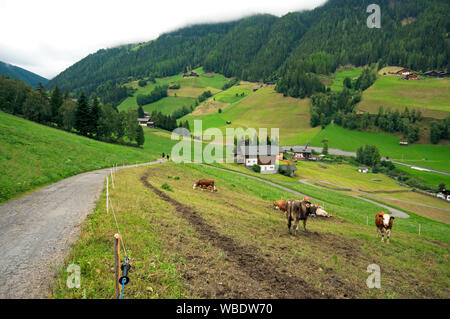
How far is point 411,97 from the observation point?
167 m

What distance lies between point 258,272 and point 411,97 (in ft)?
717

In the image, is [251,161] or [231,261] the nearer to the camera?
[231,261]

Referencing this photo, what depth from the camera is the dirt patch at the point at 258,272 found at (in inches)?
288

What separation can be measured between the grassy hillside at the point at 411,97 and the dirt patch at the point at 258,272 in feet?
623

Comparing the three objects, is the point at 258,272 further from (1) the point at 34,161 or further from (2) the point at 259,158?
(2) the point at 259,158

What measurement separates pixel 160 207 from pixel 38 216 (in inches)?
255

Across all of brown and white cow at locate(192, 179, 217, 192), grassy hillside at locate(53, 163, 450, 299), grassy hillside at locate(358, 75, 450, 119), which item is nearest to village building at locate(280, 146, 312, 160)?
grassy hillside at locate(358, 75, 450, 119)

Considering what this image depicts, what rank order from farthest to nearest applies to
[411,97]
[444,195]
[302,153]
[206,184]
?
[411,97], [302,153], [444,195], [206,184]

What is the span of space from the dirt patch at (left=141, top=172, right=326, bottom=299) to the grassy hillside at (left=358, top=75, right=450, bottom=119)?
19002cm

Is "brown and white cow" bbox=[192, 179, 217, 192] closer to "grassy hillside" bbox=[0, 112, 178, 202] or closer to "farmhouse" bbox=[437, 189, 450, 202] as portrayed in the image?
"grassy hillside" bbox=[0, 112, 178, 202]

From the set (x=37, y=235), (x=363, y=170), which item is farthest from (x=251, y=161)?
(x=37, y=235)

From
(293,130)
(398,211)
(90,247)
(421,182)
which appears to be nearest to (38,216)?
(90,247)

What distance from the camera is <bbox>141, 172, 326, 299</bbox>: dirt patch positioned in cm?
A: 732
